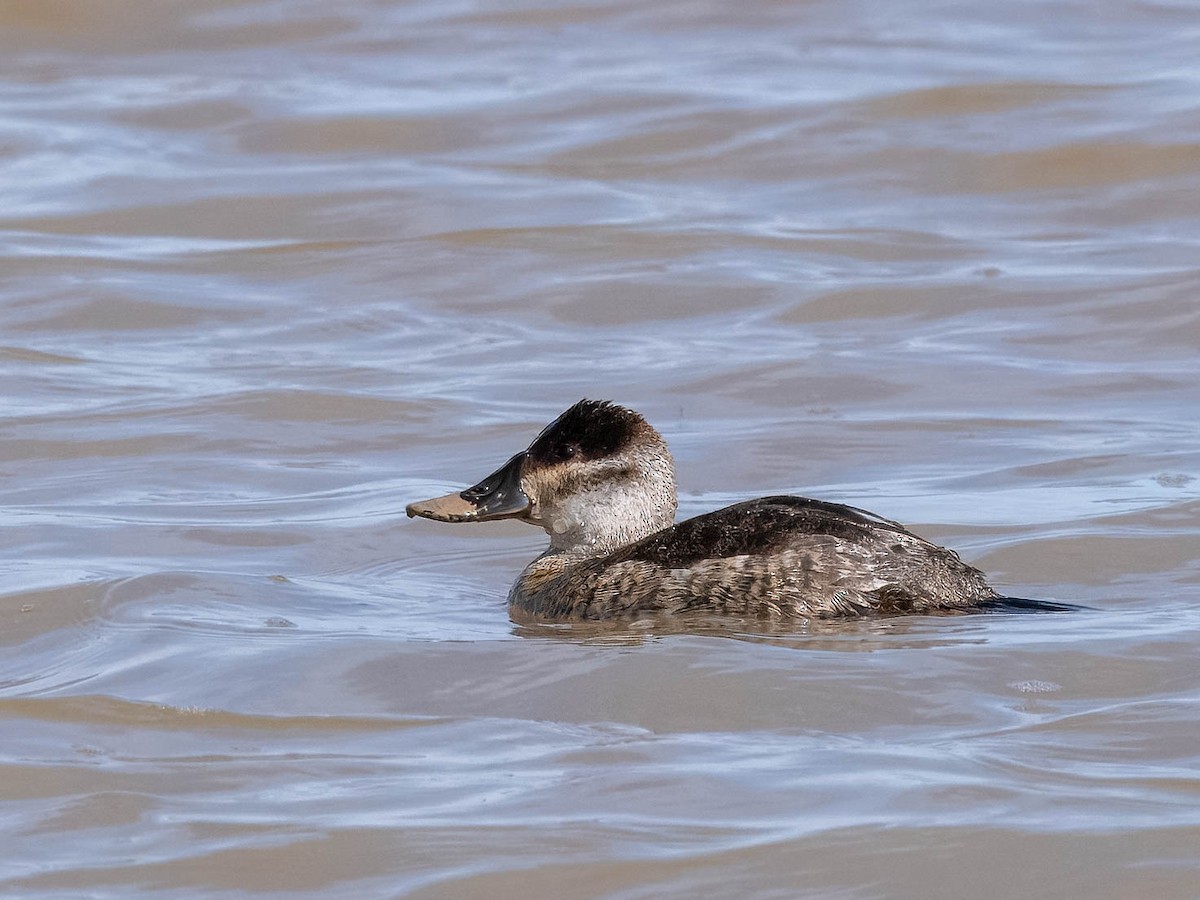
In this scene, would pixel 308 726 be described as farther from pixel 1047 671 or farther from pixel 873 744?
pixel 1047 671

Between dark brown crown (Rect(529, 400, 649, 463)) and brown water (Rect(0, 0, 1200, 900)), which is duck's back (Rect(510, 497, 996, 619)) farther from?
dark brown crown (Rect(529, 400, 649, 463))

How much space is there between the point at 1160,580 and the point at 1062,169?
799 cm

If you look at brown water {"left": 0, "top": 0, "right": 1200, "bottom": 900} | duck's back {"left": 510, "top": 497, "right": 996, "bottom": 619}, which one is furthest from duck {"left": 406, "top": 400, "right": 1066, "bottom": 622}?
brown water {"left": 0, "top": 0, "right": 1200, "bottom": 900}

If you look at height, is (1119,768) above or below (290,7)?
below

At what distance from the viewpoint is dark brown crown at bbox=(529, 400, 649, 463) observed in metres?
8.05

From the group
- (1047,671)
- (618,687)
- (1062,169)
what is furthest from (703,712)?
(1062,169)

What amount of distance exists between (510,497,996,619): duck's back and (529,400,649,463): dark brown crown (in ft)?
2.08

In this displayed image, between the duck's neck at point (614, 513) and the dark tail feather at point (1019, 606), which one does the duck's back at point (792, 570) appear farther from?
the duck's neck at point (614, 513)

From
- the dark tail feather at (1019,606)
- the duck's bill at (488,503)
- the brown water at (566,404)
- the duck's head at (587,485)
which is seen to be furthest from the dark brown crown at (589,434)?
the dark tail feather at (1019,606)

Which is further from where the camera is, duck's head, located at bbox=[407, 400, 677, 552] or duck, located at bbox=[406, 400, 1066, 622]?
duck's head, located at bbox=[407, 400, 677, 552]

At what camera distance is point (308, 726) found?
617 centimetres

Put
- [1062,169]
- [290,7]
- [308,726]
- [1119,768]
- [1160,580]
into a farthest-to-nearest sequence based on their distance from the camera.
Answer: [290,7] → [1062,169] → [1160,580] → [308,726] → [1119,768]

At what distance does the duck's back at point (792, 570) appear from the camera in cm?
714

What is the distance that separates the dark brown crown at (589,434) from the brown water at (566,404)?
0.61 metres
